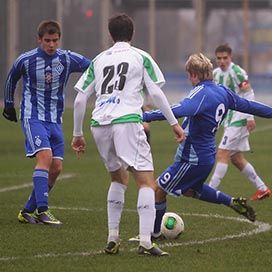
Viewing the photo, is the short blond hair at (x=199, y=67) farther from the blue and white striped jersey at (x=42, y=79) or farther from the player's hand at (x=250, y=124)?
the player's hand at (x=250, y=124)

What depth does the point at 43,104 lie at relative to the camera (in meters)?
10.7

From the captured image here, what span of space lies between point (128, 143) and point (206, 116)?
1186mm

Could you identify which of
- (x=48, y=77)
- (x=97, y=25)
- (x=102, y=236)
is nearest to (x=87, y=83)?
(x=102, y=236)

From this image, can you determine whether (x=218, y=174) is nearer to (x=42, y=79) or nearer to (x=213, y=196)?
(x=42, y=79)

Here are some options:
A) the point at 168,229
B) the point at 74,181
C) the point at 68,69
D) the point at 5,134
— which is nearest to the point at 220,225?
the point at 168,229

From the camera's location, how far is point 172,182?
30.9 feet

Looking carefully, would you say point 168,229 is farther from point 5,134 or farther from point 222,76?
point 5,134

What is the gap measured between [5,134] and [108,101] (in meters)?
18.2

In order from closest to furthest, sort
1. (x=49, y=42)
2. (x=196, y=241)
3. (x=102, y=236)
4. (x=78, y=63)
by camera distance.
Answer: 1. (x=196, y=241)
2. (x=102, y=236)
3. (x=49, y=42)
4. (x=78, y=63)

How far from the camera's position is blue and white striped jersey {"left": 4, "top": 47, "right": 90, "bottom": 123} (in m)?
10.7

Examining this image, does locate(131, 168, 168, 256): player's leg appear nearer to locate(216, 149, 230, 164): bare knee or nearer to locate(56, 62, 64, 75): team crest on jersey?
locate(56, 62, 64, 75): team crest on jersey

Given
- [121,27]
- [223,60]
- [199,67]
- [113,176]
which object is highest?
[121,27]

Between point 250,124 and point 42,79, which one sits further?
point 250,124

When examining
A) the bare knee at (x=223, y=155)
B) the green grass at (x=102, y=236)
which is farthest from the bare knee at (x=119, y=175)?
the bare knee at (x=223, y=155)
